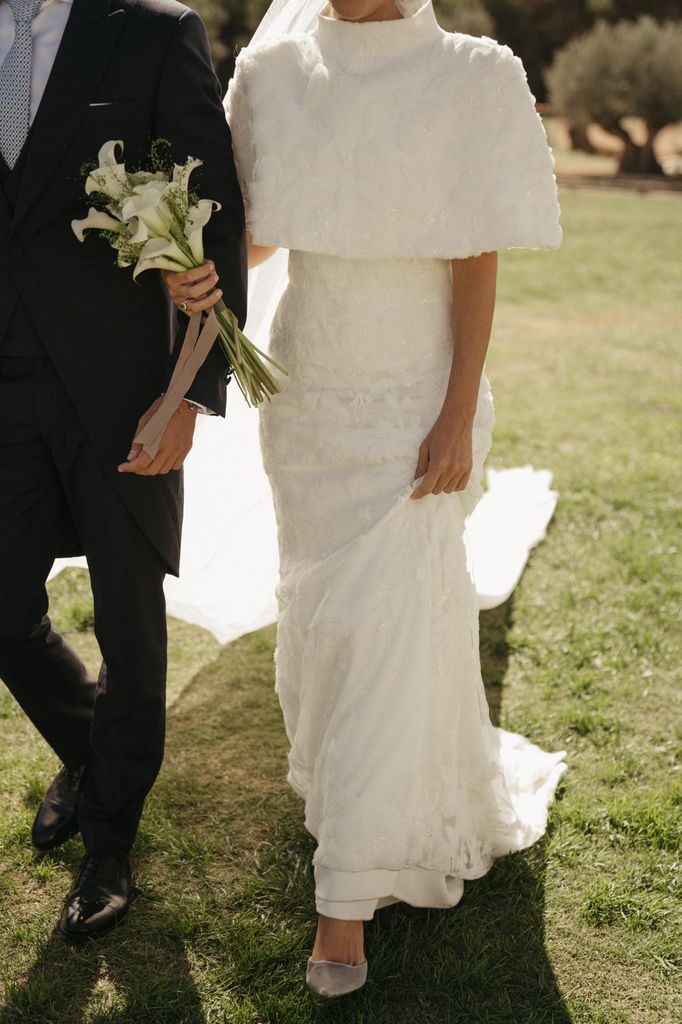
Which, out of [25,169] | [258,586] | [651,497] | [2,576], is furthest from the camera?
[651,497]

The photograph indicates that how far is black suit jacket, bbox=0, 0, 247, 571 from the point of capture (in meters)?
2.48

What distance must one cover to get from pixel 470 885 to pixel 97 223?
1.98m

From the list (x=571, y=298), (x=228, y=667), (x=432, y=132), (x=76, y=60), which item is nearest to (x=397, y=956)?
(x=228, y=667)

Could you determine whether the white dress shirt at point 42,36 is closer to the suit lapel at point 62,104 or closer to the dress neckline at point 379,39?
the suit lapel at point 62,104

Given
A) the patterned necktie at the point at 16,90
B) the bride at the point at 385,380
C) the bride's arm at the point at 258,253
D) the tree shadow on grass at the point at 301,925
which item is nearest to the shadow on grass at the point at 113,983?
the tree shadow on grass at the point at 301,925

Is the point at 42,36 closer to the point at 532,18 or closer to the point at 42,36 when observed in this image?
the point at 42,36

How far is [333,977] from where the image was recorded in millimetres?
2670

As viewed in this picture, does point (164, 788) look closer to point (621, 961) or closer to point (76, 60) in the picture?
point (621, 961)

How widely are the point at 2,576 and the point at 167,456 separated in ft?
1.84

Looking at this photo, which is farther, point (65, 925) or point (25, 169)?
point (65, 925)

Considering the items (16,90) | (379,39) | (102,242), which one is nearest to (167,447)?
(102,242)

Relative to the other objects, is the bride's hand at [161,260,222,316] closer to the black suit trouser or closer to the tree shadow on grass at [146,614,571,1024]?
the black suit trouser

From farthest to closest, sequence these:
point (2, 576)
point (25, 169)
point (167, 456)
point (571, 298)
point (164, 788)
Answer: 1. point (571, 298)
2. point (164, 788)
3. point (2, 576)
4. point (167, 456)
5. point (25, 169)

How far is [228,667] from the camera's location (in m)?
4.29
